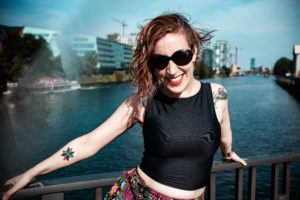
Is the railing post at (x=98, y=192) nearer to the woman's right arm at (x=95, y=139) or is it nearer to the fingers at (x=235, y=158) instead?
the woman's right arm at (x=95, y=139)

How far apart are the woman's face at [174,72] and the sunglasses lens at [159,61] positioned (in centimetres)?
2

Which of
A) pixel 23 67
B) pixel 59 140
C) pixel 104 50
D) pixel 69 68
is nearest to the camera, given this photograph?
pixel 59 140

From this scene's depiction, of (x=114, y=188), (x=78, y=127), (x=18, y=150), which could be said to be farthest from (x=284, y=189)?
(x=78, y=127)

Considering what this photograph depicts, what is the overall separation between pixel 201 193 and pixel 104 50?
99372 mm

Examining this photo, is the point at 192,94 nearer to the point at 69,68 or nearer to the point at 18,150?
the point at 18,150

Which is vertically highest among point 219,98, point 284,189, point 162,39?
point 162,39

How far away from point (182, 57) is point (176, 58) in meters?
0.04

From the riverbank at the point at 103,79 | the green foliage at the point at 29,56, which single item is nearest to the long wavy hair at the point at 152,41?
the green foliage at the point at 29,56

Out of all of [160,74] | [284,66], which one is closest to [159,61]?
[160,74]

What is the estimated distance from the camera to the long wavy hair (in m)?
1.44

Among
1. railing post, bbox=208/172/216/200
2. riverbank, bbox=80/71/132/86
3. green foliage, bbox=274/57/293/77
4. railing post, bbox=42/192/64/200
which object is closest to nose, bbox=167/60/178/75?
railing post, bbox=208/172/216/200

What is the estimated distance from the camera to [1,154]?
1545cm

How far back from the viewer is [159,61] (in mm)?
1504

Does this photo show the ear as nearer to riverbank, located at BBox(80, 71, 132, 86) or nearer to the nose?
the nose
